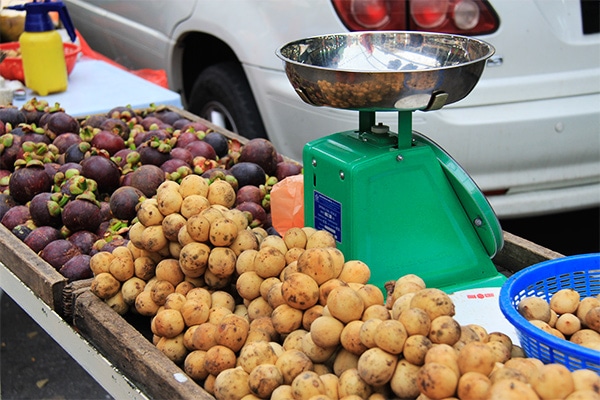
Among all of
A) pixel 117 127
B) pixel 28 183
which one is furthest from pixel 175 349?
pixel 117 127

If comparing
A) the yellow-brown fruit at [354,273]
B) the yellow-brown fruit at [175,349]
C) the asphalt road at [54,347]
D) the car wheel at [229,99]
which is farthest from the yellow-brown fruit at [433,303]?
the car wheel at [229,99]

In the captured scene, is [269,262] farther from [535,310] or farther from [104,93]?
[104,93]

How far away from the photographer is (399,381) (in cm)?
146

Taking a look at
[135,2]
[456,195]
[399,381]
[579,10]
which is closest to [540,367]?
[399,381]

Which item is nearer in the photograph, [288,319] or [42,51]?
[288,319]

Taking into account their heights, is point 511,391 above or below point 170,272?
above

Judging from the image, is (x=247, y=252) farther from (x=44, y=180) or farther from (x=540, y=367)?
(x=44, y=180)

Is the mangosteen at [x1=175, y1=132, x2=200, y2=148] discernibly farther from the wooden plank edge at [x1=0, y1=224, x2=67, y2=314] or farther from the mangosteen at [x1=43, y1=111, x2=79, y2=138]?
the wooden plank edge at [x1=0, y1=224, x2=67, y2=314]

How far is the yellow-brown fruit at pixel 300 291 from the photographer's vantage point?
1716mm

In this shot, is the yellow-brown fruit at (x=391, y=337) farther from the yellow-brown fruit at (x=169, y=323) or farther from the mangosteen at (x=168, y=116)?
the mangosteen at (x=168, y=116)

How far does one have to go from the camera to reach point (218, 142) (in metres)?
3.09

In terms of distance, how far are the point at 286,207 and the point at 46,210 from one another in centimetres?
81

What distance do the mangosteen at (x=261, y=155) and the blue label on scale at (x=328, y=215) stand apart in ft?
2.23

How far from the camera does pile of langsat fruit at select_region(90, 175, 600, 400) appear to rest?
140cm
